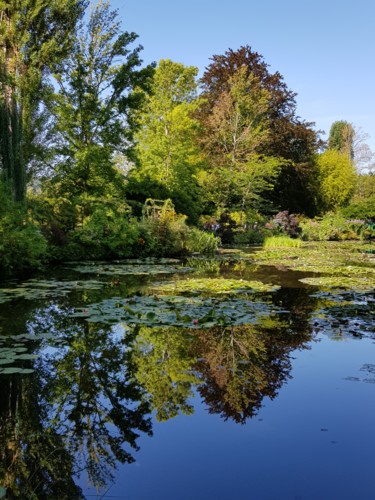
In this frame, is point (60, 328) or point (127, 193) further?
point (127, 193)

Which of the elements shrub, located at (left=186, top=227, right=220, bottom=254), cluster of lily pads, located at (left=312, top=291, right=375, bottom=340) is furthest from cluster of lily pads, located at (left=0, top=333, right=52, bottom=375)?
shrub, located at (left=186, top=227, right=220, bottom=254)

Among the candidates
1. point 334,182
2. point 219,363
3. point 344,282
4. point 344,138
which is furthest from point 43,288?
point 344,138

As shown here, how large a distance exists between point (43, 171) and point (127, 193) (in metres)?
3.66

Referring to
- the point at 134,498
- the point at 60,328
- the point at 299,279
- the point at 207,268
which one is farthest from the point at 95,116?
the point at 134,498

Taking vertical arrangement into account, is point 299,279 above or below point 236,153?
below

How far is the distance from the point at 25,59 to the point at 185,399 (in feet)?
46.6

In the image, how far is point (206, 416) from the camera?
2.71m

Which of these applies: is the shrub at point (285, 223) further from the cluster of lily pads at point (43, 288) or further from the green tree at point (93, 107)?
the cluster of lily pads at point (43, 288)

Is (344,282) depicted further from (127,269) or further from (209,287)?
(127,269)

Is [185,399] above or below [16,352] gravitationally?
below

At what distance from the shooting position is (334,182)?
109 feet

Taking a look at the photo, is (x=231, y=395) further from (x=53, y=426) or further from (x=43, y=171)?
(x=43, y=171)

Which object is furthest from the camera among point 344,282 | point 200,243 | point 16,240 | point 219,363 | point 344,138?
point 344,138

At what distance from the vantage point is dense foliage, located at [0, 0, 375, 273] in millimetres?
11742
